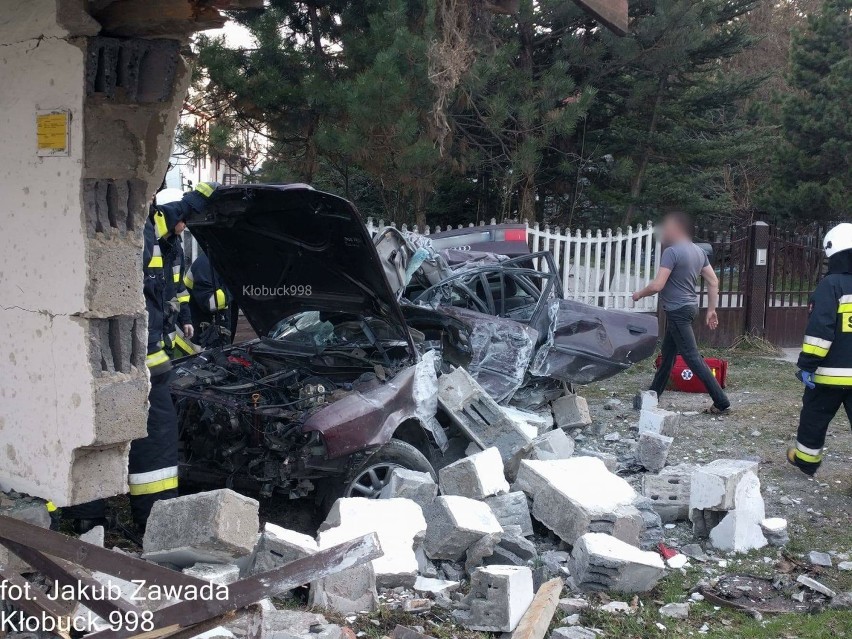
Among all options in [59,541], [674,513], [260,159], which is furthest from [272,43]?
[59,541]

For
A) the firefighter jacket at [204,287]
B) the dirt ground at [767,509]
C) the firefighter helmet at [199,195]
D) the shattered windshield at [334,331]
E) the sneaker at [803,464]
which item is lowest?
the dirt ground at [767,509]

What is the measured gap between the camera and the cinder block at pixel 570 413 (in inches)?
278

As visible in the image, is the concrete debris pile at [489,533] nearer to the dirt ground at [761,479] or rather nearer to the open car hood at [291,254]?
the dirt ground at [761,479]

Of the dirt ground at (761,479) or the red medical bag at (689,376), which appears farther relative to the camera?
the red medical bag at (689,376)

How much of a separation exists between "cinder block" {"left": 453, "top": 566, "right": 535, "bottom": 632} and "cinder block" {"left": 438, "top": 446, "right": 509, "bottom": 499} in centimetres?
96

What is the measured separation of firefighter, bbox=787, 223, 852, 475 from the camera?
6168 mm

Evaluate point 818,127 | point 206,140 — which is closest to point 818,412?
point 206,140

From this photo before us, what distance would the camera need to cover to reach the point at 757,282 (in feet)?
41.3

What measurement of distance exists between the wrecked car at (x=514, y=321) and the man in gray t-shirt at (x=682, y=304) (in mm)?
1247

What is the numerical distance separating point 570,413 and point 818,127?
14.1 metres

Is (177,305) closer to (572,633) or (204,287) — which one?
(204,287)

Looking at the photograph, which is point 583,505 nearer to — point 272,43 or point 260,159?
point 272,43

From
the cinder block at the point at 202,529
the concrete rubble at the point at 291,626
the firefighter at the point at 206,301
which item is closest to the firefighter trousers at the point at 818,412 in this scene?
the concrete rubble at the point at 291,626

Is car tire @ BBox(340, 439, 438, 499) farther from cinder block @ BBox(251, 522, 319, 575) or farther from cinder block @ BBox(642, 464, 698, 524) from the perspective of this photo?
cinder block @ BBox(642, 464, 698, 524)
